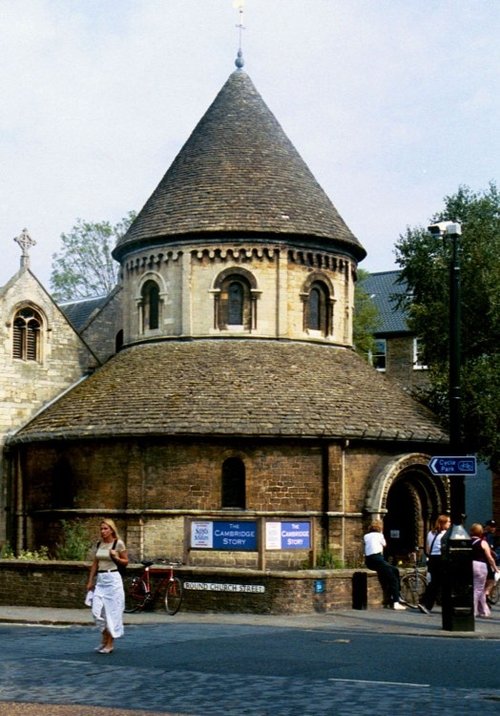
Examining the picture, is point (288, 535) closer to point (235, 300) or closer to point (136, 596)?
point (136, 596)

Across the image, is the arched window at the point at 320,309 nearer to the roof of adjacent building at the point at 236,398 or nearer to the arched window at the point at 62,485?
the roof of adjacent building at the point at 236,398

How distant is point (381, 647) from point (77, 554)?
12845 millimetres

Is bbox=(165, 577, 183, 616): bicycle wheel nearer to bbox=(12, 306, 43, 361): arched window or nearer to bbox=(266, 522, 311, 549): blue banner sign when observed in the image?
bbox=(266, 522, 311, 549): blue banner sign

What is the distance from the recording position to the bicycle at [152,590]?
2308cm

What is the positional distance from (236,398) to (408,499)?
Result: 5792mm

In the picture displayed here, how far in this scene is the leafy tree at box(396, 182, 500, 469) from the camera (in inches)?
1255

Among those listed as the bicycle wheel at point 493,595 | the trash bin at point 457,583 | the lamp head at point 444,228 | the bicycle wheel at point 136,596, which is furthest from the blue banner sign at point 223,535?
the lamp head at point 444,228

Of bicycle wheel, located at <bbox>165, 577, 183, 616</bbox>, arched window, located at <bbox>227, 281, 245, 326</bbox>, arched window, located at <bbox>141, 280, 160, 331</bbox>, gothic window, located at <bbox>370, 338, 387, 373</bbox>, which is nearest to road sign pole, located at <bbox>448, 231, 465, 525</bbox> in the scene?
bicycle wheel, located at <bbox>165, 577, 183, 616</bbox>

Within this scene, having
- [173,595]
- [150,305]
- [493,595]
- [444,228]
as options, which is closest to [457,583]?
[444,228]

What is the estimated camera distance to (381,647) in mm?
16344

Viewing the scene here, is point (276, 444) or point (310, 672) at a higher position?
point (276, 444)

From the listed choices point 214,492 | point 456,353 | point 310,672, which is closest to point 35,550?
point 214,492

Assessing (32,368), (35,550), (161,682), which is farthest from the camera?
(32,368)

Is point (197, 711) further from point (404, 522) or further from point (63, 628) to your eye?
point (404, 522)
